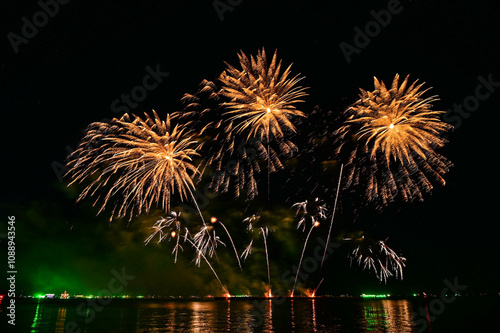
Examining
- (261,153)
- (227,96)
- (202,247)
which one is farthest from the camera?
(202,247)

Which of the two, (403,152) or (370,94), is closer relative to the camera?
(370,94)

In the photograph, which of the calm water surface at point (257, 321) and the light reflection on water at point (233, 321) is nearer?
Answer: the light reflection on water at point (233, 321)

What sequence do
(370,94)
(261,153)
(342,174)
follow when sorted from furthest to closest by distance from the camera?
(342,174) < (261,153) < (370,94)

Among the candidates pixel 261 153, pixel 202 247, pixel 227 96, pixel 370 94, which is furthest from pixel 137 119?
pixel 370 94

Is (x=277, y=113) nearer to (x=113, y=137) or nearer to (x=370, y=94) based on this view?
(x=370, y=94)

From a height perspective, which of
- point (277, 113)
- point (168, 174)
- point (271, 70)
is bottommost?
point (168, 174)

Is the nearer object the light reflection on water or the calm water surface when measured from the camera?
the light reflection on water

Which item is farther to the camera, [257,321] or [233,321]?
[233,321]

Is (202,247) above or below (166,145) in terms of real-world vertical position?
below

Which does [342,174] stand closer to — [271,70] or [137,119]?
[271,70]
